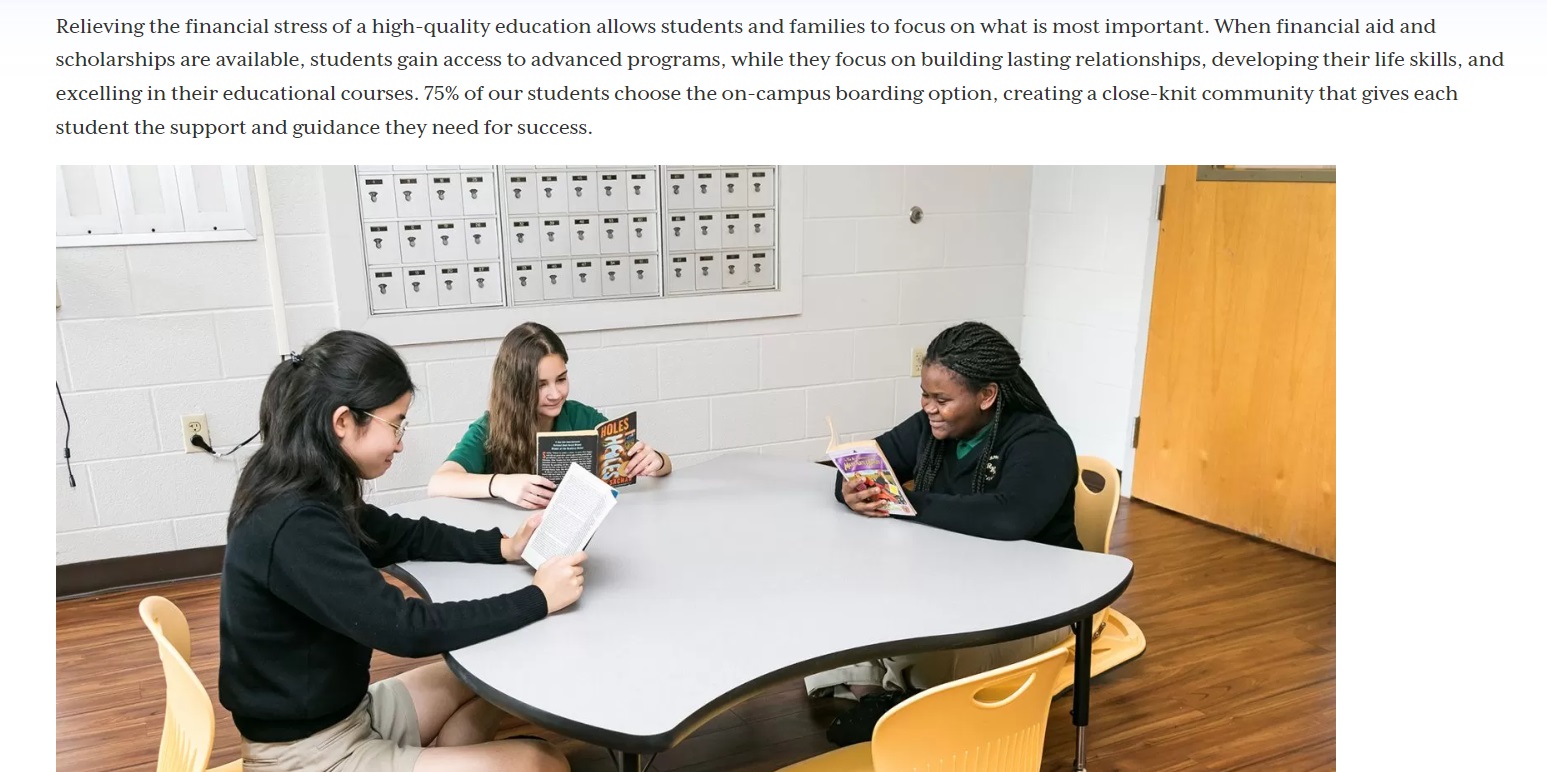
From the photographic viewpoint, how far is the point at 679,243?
12.4ft

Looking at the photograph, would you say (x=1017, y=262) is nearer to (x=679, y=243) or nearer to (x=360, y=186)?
(x=679, y=243)

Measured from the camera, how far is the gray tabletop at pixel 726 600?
4.87 ft

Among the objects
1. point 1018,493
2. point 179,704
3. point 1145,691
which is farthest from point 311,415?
point 1145,691

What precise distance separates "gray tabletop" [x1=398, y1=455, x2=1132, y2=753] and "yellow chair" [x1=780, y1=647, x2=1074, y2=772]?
13 cm

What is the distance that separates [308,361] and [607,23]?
0.74 metres

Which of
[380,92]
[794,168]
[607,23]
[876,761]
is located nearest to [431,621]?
[876,761]

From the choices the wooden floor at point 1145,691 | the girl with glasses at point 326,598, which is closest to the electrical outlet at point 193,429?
the wooden floor at point 1145,691

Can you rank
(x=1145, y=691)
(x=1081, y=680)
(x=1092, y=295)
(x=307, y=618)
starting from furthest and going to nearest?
(x=1092, y=295) → (x=1145, y=691) → (x=1081, y=680) → (x=307, y=618)

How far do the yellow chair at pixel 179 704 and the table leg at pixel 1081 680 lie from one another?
1529 mm

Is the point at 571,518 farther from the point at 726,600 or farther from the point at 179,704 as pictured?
the point at 179,704

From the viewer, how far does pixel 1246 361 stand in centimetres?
370

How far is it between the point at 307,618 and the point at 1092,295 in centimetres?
341

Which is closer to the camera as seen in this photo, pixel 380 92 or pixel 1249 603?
pixel 380 92

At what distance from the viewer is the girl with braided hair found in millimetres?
2119
